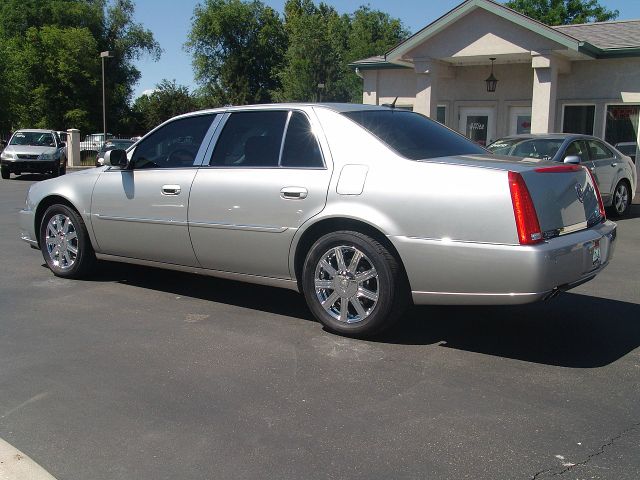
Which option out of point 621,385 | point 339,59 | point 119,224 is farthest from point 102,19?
point 621,385

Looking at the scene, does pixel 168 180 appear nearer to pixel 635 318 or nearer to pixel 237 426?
pixel 237 426

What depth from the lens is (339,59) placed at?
58219 millimetres

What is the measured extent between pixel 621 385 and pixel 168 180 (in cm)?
380

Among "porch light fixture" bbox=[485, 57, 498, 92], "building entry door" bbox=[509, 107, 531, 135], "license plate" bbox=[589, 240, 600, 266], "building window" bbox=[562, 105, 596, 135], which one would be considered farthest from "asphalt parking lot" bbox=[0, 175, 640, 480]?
"building entry door" bbox=[509, 107, 531, 135]

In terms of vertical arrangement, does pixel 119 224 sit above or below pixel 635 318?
above

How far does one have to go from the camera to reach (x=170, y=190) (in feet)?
18.7

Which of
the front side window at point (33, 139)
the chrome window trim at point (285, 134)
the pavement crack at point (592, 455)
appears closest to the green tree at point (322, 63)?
the front side window at point (33, 139)

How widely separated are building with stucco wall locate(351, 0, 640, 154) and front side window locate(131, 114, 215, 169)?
465 inches

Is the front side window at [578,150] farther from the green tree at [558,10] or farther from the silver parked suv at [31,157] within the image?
the green tree at [558,10]

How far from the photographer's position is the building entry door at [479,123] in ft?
60.8

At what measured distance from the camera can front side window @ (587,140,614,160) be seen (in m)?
11.7

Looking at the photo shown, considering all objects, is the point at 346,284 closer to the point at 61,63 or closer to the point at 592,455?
the point at 592,455

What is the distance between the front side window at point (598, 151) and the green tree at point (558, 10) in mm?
40665

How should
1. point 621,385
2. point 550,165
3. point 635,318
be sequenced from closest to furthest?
1. point 621,385
2. point 550,165
3. point 635,318
